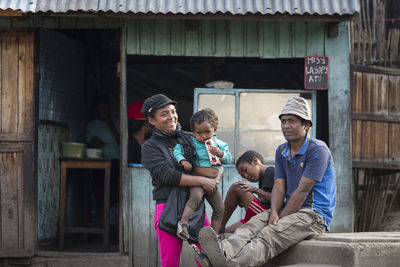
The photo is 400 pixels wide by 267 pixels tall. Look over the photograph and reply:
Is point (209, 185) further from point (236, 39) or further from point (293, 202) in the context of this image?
point (236, 39)

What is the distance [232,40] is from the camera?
714 centimetres

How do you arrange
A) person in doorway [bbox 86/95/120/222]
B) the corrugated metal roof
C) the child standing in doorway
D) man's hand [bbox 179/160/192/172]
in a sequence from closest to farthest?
man's hand [bbox 179/160/192/172] < the child standing in doorway < the corrugated metal roof < person in doorway [bbox 86/95/120/222]

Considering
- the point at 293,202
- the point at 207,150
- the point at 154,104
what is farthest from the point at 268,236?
the point at 154,104

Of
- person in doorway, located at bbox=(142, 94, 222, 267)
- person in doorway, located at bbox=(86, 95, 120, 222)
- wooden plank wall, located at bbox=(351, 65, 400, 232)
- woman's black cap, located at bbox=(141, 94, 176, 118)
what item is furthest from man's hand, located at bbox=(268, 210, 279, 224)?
person in doorway, located at bbox=(86, 95, 120, 222)

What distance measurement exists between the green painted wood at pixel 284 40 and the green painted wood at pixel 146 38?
1.64m

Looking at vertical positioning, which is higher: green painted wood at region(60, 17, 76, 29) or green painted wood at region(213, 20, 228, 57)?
green painted wood at region(60, 17, 76, 29)

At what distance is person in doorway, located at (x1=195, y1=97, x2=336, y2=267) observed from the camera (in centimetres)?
432

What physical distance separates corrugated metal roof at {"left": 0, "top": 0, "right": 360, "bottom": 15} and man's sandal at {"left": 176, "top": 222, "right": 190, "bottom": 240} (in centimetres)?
308

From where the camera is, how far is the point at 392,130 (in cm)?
718

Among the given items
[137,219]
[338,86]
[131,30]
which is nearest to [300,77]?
[338,86]

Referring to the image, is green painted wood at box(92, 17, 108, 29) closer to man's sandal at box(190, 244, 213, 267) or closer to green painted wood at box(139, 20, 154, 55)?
green painted wood at box(139, 20, 154, 55)

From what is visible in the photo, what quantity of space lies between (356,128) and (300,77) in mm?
1469

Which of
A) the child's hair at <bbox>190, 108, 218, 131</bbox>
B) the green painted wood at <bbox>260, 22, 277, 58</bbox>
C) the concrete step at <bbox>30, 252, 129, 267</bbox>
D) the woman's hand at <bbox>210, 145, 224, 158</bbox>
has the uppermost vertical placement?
the green painted wood at <bbox>260, 22, 277, 58</bbox>

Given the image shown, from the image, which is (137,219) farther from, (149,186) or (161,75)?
(161,75)
